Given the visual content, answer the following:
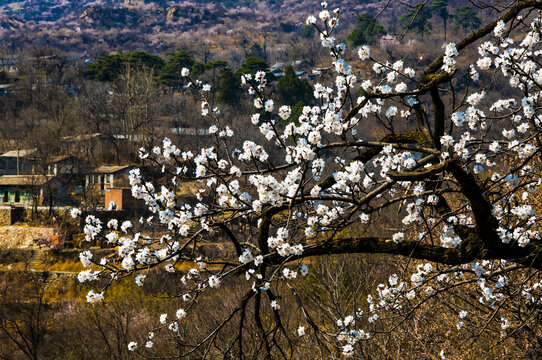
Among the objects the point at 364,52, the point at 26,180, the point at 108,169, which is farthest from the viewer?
the point at 108,169

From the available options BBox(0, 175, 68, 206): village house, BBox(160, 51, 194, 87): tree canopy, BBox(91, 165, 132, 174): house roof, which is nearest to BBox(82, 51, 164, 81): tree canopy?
BBox(160, 51, 194, 87): tree canopy

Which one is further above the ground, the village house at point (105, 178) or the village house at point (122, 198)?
the village house at point (122, 198)

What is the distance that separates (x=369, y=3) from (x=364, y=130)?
376 ft

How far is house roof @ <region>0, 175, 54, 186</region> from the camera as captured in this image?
141ft

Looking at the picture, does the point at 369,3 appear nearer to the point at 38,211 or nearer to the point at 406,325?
the point at 38,211

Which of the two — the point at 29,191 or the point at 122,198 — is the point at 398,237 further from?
the point at 29,191

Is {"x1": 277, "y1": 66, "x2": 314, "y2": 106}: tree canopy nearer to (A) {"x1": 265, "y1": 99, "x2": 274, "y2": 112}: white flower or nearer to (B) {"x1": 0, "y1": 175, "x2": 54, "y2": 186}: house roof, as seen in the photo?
(B) {"x1": 0, "y1": 175, "x2": 54, "y2": 186}: house roof

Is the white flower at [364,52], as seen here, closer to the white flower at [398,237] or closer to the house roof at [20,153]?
the white flower at [398,237]

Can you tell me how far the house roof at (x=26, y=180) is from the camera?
1697 inches

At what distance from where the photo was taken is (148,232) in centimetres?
3894

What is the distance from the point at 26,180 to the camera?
44.0 m

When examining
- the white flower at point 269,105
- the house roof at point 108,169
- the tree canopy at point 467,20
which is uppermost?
the white flower at point 269,105

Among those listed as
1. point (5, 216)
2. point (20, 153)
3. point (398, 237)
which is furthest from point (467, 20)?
point (398, 237)

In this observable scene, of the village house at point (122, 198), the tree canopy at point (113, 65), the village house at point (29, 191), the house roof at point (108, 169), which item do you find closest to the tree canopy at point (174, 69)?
the tree canopy at point (113, 65)
